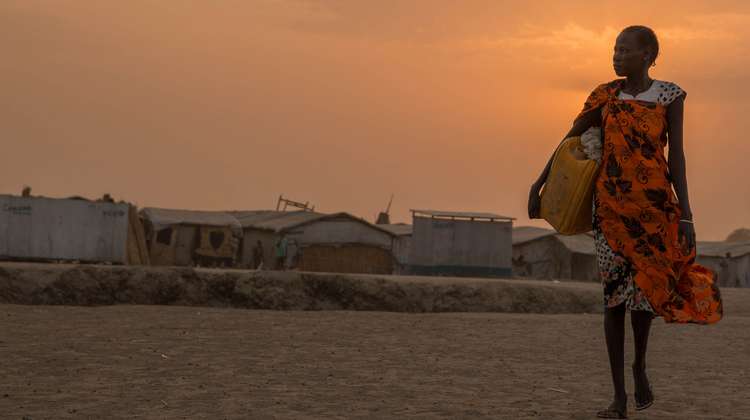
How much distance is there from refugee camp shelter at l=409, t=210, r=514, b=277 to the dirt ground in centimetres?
3171

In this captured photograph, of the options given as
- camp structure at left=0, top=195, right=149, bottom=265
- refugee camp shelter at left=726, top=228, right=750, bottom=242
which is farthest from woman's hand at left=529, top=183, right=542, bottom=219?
refugee camp shelter at left=726, top=228, right=750, bottom=242

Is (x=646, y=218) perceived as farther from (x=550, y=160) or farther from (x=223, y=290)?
(x=223, y=290)

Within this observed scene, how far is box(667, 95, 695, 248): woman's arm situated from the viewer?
212 inches

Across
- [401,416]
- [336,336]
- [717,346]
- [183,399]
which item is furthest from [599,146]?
[717,346]

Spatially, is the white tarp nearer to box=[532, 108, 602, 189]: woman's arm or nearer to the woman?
box=[532, 108, 602, 189]: woman's arm

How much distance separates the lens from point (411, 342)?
9961 millimetres

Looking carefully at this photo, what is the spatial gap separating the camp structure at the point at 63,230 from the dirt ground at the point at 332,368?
24.9 meters

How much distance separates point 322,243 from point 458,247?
17.3 feet

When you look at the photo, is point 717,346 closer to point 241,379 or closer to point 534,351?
point 534,351

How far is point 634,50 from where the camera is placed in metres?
5.49

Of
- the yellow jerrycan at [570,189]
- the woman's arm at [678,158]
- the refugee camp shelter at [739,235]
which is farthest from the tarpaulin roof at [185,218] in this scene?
the refugee camp shelter at [739,235]

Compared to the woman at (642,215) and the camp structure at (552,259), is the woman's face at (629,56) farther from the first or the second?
the camp structure at (552,259)

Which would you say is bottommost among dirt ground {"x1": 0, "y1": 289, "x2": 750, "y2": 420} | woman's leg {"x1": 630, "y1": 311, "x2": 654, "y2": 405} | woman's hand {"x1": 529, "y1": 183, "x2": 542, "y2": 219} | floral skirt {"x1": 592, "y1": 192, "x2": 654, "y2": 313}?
dirt ground {"x1": 0, "y1": 289, "x2": 750, "y2": 420}

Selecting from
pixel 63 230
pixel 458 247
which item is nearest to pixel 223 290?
pixel 63 230
